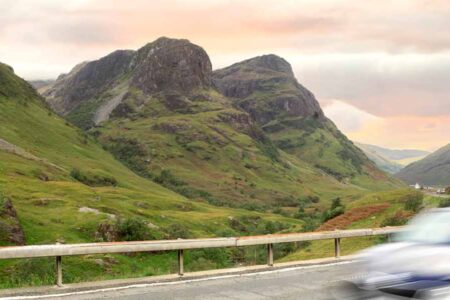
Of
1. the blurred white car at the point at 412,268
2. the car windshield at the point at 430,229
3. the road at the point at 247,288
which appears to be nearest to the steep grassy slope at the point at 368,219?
the road at the point at 247,288

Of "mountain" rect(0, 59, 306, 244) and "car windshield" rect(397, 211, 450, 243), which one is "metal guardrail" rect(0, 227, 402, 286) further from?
"mountain" rect(0, 59, 306, 244)

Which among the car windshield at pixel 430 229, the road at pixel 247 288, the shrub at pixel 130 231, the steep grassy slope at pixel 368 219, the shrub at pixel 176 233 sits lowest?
the shrub at pixel 176 233

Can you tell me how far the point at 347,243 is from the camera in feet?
131

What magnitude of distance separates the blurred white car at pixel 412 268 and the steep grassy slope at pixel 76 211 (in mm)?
8455

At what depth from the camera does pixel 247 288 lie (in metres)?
13.4

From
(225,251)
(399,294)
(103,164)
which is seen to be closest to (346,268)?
(399,294)

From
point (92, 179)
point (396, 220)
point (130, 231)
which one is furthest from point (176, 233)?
point (92, 179)

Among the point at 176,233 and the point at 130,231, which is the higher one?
the point at 130,231

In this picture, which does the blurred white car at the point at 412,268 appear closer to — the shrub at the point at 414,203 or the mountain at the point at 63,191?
the shrub at the point at 414,203

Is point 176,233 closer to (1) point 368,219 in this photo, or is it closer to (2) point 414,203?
(1) point 368,219

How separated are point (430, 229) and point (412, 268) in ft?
5.54

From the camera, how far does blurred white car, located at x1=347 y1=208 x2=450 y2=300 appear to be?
893cm

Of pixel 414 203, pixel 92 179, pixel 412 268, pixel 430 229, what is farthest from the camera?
pixel 92 179

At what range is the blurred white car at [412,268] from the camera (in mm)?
8930
